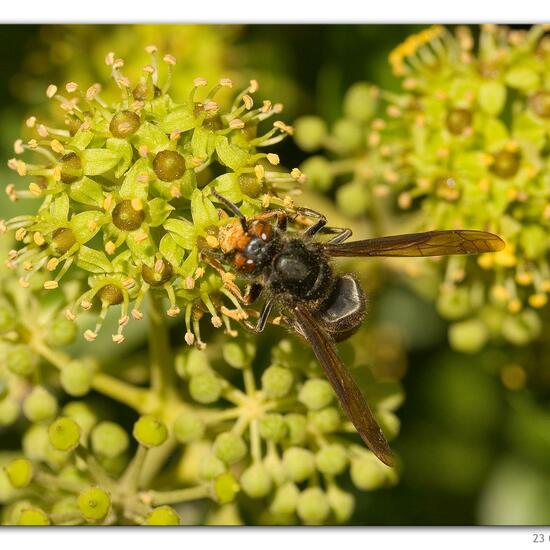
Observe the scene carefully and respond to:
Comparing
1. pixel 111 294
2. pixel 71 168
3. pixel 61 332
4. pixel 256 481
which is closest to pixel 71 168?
pixel 71 168

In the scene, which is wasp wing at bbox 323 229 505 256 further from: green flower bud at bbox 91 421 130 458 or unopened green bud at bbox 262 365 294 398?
green flower bud at bbox 91 421 130 458

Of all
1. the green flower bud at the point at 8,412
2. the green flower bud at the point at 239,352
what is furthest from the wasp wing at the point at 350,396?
the green flower bud at the point at 8,412

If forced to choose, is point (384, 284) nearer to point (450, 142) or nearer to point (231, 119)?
point (450, 142)

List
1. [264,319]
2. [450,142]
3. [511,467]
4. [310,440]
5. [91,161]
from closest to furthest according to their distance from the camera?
[91,161]
[264,319]
[310,440]
[450,142]
[511,467]

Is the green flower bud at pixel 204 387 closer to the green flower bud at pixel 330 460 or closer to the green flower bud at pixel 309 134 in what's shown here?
the green flower bud at pixel 330 460

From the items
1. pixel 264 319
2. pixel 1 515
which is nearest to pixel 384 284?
pixel 264 319

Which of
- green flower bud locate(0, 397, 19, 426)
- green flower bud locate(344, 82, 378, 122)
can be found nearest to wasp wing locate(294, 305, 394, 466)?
green flower bud locate(0, 397, 19, 426)
